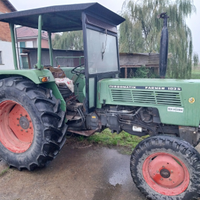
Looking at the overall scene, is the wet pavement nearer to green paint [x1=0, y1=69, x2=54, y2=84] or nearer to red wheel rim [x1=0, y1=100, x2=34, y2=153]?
red wheel rim [x1=0, y1=100, x2=34, y2=153]

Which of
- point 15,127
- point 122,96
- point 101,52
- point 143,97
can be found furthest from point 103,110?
point 15,127

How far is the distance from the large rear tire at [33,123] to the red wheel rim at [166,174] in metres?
1.26

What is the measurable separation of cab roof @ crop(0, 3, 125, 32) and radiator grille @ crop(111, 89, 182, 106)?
3.79 ft

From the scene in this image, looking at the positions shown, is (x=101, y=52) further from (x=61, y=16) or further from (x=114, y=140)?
(x=114, y=140)

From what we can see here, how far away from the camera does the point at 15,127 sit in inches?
A: 127

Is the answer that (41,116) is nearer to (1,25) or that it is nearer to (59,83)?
(59,83)

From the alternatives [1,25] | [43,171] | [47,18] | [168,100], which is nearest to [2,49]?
[1,25]

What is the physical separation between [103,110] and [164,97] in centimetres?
95

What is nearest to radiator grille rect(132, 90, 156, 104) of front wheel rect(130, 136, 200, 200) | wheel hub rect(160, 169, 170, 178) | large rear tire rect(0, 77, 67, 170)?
front wheel rect(130, 136, 200, 200)

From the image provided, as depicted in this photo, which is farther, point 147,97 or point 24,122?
point 24,122

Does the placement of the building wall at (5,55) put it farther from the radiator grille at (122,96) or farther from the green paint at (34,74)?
the radiator grille at (122,96)

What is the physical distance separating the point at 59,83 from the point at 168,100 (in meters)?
1.73

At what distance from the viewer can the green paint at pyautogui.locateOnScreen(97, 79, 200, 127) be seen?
2.34 m

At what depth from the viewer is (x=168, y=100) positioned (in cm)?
248
